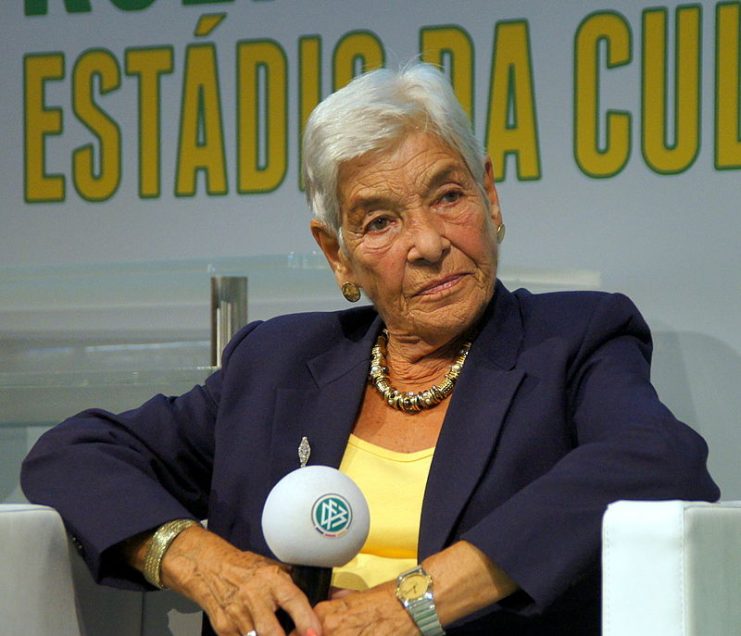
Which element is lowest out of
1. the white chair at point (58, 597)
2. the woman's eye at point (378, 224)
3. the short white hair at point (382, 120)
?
the white chair at point (58, 597)

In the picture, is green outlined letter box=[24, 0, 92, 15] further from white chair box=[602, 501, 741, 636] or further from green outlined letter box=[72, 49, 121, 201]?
white chair box=[602, 501, 741, 636]

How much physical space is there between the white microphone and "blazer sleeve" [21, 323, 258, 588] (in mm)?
321

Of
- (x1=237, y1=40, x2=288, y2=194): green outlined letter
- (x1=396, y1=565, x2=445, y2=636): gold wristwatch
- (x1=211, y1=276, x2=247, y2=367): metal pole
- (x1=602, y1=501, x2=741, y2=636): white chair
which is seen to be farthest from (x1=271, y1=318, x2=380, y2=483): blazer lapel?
(x1=237, y1=40, x2=288, y2=194): green outlined letter

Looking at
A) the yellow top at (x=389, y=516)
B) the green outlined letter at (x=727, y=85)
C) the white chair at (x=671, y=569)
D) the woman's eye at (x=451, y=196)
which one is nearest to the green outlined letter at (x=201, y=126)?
the green outlined letter at (x=727, y=85)

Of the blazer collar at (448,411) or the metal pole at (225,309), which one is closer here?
the blazer collar at (448,411)

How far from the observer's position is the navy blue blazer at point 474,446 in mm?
1679

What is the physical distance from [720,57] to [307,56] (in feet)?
3.81

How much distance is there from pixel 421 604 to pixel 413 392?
48 cm

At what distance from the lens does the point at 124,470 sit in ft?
6.56

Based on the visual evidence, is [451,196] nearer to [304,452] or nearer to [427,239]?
[427,239]

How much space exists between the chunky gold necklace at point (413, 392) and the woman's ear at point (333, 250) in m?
0.16

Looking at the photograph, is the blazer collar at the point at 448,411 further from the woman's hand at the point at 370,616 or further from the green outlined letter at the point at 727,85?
the green outlined letter at the point at 727,85

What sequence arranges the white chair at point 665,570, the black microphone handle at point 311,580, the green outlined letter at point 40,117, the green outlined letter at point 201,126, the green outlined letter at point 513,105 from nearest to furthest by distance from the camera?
1. the white chair at point 665,570
2. the black microphone handle at point 311,580
3. the green outlined letter at point 513,105
4. the green outlined letter at point 201,126
5. the green outlined letter at point 40,117

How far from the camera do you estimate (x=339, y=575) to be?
6.49 feet
